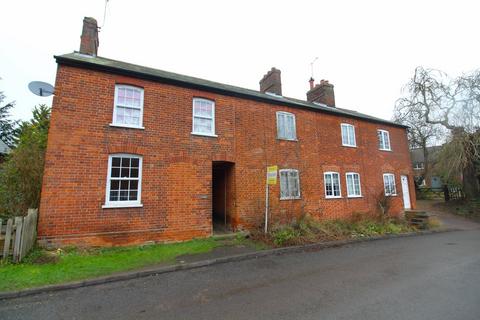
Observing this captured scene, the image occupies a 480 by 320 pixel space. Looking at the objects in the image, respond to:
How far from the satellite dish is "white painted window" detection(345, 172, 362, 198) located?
1472 cm

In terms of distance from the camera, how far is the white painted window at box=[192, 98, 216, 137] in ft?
→ 34.2

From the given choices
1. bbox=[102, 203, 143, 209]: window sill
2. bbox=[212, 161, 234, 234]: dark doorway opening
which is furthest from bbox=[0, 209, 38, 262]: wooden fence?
bbox=[212, 161, 234, 234]: dark doorway opening

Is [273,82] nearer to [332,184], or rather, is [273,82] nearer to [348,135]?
[348,135]

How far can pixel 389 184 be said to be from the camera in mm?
16219

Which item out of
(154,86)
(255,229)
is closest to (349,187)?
(255,229)

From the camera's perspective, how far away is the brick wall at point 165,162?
26.0 ft

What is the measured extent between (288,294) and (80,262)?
227 inches

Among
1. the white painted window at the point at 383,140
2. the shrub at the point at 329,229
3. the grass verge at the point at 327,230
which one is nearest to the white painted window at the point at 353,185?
the shrub at the point at 329,229

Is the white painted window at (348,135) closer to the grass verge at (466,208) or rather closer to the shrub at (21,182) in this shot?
the grass verge at (466,208)

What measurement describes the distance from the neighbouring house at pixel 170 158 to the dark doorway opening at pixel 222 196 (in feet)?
0.18

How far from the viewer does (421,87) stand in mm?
23234

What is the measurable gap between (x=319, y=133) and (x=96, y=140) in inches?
440

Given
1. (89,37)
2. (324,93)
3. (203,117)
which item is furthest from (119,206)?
(324,93)

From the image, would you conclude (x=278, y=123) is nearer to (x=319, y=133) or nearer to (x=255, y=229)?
(x=319, y=133)
